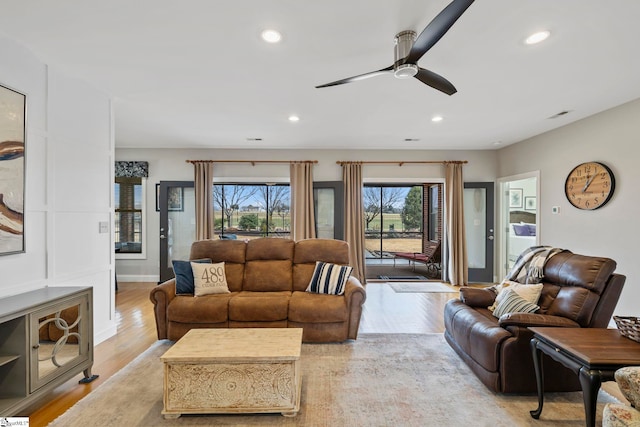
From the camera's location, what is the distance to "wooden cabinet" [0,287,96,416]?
187 cm

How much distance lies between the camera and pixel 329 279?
335 centimetres

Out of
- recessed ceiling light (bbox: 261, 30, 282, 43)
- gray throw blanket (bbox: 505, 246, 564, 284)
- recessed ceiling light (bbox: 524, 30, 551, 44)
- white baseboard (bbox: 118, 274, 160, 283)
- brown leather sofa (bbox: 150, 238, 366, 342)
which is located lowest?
white baseboard (bbox: 118, 274, 160, 283)

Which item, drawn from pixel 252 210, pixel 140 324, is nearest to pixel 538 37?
pixel 140 324

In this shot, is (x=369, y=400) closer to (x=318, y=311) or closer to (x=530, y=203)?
(x=318, y=311)

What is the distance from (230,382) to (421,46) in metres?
2.41

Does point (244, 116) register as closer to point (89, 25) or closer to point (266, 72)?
point (266, 72)

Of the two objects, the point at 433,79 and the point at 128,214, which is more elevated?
the point at 433,79

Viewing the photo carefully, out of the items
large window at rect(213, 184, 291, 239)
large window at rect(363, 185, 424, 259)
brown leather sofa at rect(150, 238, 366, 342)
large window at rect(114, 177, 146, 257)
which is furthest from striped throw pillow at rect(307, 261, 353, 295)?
large window at rect(363, 185, 424, 259)

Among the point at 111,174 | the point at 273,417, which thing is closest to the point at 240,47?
the point at 111,174

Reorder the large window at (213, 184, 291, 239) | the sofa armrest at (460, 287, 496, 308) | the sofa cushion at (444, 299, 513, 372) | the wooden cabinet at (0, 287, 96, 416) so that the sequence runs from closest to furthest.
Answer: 1. the wooden cabinet at (0, 287, 96, 416)
2. the sofa cushion at (444, 299, 513, 372)
3. the sofa armrest at (460, 287, 496, 308)
4. the large window at (213, 184, 291, 239)

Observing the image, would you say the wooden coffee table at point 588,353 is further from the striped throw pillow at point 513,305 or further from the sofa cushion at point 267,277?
the sofa cushion at point 267,277

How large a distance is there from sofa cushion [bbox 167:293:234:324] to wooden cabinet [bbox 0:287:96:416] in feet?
2.35

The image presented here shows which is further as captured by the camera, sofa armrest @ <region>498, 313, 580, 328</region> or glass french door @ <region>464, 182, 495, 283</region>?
glass french door @ <region>464, 182, 495, 283</region>

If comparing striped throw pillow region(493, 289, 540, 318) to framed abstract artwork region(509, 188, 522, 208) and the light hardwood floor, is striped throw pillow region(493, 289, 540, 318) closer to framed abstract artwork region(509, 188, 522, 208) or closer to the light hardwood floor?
→ the light hardwood floor
